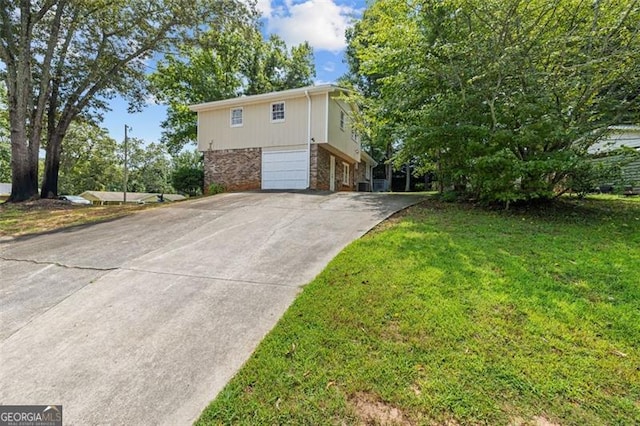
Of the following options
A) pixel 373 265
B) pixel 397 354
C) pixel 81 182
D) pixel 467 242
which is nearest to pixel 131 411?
pixel 397 354

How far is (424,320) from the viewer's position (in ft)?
9.34

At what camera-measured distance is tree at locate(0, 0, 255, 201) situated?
1112 cm

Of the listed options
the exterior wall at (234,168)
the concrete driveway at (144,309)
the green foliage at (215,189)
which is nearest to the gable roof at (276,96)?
the exterior wall at (234,168)

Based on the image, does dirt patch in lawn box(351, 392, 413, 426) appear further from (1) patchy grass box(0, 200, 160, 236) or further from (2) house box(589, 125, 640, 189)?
(1) patchy grass box(0, 200, 160, 236)

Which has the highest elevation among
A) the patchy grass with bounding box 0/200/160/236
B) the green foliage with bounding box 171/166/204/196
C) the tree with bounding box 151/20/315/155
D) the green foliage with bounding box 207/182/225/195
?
the tree with bounding box 151/20/315/155

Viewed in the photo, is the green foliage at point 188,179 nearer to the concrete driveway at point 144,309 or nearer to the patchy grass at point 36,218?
the patchy grass at point 36,218

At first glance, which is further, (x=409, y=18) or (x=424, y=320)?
(x=409, y=18)

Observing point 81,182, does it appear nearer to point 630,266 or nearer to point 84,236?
point 84,236

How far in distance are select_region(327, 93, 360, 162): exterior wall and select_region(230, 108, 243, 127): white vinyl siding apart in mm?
4280

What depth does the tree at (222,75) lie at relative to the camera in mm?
19750

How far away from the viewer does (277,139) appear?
13.7 metres

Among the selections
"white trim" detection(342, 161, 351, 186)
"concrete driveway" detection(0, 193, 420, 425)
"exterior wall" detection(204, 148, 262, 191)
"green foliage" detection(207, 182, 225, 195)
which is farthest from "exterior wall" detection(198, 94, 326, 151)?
"concrete driveway" detection(0, 193, 420, 425)

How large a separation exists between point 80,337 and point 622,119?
449 inches

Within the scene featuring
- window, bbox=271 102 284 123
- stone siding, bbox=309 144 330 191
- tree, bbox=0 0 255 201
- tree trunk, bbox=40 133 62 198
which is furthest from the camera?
window, bbox=271 102 284 123
